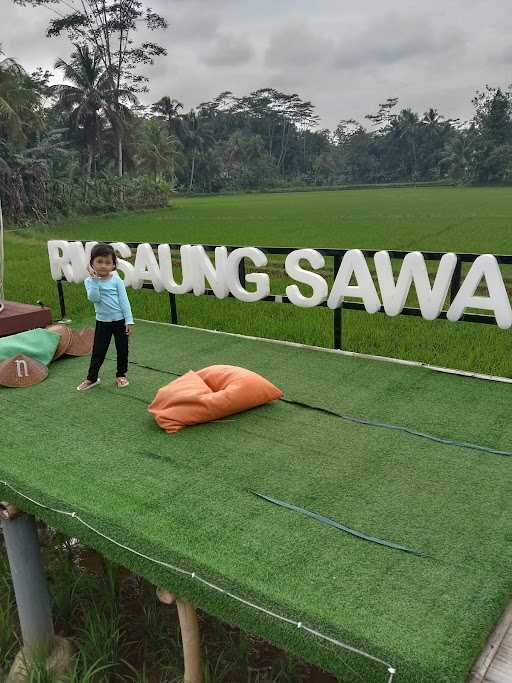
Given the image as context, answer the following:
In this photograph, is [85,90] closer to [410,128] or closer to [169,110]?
[169,110]

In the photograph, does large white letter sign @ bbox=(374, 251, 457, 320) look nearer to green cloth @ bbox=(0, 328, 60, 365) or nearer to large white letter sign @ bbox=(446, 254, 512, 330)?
large white letter sign @ bbox=(446, 254, 512, 330)

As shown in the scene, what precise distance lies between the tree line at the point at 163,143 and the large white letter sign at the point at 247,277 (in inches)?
777

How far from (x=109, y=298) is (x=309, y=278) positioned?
79.9 inches

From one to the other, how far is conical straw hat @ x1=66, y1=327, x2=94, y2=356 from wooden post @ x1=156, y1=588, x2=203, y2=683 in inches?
143

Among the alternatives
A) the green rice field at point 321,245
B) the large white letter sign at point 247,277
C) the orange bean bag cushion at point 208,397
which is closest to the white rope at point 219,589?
the orange bean bag cushion at point 208,397

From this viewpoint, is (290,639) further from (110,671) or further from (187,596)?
(110,671)

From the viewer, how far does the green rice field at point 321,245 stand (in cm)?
657

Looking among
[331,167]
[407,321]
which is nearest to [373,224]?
[407,321]

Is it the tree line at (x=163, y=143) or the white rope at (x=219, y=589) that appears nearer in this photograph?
the white rope at (x=219, y=589)

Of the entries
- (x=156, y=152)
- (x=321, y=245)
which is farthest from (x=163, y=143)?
(x=321, y=245)

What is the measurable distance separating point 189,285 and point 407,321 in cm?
281

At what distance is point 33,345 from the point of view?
543 centimetres

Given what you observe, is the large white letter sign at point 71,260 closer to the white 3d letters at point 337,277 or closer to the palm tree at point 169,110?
the white 3d letters at point 337,277

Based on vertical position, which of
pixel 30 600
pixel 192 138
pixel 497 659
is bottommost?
pixel 30 600
